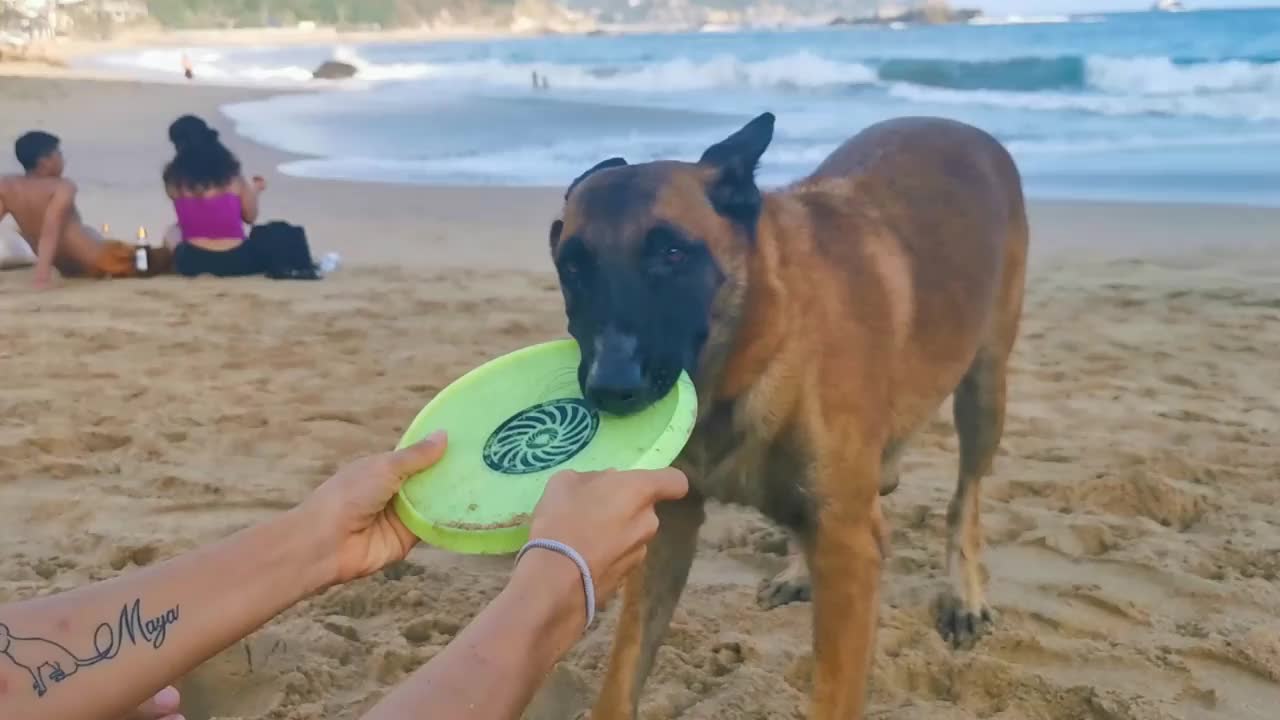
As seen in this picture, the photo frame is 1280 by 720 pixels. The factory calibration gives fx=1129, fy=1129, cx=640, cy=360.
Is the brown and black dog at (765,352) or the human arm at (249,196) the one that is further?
the human arm at (249,196)

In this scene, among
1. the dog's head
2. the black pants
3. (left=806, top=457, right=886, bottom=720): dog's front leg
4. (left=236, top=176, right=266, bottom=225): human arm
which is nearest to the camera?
the dog's head

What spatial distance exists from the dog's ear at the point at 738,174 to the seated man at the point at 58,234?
6.93 meters

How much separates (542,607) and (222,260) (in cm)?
760

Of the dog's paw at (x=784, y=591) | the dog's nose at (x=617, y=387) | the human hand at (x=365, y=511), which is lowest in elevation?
the dog's paw at (x=784, y=591)

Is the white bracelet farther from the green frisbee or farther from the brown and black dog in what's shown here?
the brown and black dog

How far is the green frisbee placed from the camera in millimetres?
2168

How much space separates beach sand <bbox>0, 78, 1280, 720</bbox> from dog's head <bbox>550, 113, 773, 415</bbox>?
112cm

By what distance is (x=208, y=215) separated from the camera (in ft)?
28.3

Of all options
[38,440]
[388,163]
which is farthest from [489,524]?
[388,163]

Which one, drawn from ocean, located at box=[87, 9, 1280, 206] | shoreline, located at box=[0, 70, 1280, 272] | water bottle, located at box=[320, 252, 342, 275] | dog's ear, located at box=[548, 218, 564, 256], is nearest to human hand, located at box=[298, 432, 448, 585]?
dog's ear, located at box=[548, 218, 564, 256]

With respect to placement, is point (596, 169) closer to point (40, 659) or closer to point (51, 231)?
point (40, 659)

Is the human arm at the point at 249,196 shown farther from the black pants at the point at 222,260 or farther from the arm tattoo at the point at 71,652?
the arm tattoo at the point at 71,652

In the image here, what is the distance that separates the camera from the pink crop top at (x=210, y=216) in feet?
28.1

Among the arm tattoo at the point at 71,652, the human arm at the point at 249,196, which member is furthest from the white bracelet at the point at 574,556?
the human arm at the point at 249,196
